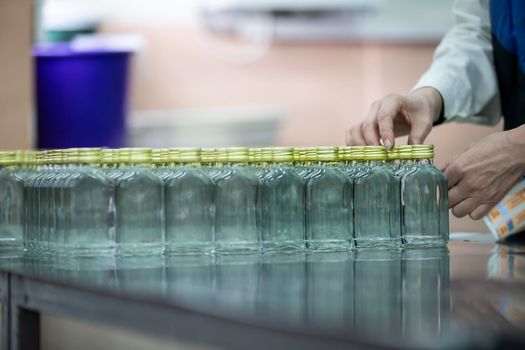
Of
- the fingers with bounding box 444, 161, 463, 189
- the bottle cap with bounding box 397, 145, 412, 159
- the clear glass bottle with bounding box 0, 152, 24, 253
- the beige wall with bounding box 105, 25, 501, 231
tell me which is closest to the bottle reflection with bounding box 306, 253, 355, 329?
the bottle cap with bounding box 397, 145, 412, 159

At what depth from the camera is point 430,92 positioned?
1.97m

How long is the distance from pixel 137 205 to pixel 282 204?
0.24m

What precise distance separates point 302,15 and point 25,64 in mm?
2025

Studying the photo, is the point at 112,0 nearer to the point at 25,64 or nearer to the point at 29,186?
the point at 25,64

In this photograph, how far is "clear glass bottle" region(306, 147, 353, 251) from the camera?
1503 millimetres

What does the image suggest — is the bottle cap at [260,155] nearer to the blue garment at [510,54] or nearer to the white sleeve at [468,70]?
the white sleeve at [468,70]

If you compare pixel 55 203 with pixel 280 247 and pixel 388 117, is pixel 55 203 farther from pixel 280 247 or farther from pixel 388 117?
pixel 388 117

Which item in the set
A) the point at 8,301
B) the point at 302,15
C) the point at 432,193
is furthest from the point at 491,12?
the point at 302,15

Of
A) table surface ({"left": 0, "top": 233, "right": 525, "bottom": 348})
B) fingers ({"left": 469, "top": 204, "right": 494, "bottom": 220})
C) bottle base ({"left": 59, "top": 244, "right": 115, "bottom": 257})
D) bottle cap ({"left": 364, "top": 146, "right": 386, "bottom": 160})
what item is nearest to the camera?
table surface ({"left": 0, "top": 233, "right": 525, "bottom": 348})

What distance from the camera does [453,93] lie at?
6.63 ft

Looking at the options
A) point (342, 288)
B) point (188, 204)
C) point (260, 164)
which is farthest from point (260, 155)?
point (342, 288)

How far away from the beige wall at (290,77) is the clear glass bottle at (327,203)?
10.7ft

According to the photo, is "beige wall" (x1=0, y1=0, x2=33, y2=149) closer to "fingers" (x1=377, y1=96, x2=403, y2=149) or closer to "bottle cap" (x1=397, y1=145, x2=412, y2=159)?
"fingers" (x1=377, y1=96, x2=403, y2=149)

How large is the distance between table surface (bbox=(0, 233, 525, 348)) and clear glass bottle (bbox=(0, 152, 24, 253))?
0.62 ft
